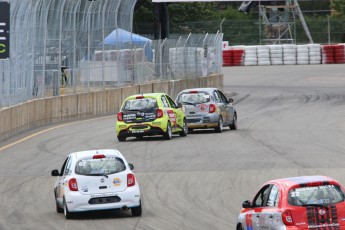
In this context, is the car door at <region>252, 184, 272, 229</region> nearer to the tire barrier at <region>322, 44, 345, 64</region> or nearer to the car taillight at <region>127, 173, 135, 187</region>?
the car taillight at <region>127, 173, 135, 187</region>

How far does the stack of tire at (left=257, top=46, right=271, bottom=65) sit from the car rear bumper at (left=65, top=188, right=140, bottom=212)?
6217 centimetres

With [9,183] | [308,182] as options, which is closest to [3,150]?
[9,183]

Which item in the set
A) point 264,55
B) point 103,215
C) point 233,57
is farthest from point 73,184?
point 233,57

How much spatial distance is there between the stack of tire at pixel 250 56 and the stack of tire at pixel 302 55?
341cm

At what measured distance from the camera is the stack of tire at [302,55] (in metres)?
78.0

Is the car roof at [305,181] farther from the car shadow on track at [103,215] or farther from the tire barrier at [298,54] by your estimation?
the tire barrier at [298,54]

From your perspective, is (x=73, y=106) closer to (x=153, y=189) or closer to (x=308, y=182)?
(x=153, y=189)

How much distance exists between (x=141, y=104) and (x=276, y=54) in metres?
49.3

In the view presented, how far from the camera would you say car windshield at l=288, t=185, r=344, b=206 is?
12.7m

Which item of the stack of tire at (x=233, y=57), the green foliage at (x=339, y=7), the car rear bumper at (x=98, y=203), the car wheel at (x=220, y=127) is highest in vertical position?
the green foliage at (x=339, y=7)

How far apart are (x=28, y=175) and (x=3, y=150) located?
5024 mm

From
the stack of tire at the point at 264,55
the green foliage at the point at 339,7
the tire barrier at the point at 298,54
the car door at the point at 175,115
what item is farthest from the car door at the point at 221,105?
the green foliage at the point at 339,7

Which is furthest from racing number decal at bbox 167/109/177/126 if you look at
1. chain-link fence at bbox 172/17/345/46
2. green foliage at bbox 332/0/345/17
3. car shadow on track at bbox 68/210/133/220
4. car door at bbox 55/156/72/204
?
green foliage at bbox 332/0/345/17

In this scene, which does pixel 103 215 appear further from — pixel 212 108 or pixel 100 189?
pixel 212 108
